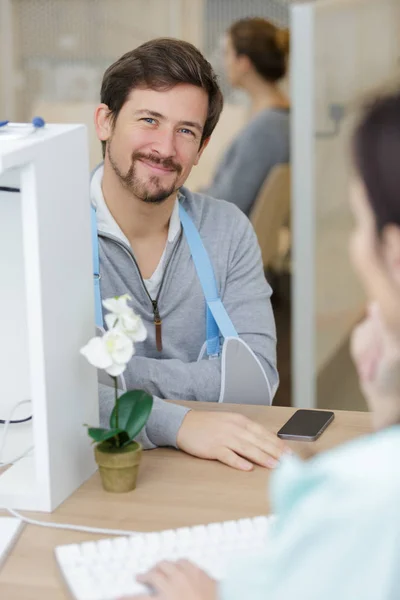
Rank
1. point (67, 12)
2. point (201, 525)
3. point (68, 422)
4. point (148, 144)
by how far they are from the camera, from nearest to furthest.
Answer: point (201, 525) → point (68, 422) → point (148, 144) → point (67, 12)

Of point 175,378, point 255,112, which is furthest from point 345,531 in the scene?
point 255,112

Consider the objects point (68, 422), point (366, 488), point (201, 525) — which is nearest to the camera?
point (366, 488)

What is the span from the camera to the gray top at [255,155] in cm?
364

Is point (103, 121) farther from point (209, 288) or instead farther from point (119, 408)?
point (119, 408)

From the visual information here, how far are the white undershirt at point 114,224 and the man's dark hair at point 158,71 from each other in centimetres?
13

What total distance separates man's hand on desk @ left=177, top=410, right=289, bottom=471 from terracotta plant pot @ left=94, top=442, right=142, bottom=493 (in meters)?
0.14

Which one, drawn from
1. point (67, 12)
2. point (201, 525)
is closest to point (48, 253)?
point (201, 525)

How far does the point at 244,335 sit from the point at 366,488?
3.44ft

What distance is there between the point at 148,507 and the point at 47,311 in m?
0.27

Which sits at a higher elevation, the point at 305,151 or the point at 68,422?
the point at 305,151

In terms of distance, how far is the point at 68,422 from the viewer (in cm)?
124

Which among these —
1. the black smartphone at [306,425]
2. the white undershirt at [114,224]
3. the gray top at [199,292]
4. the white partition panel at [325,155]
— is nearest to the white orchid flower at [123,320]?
the black smartphone at [306,425]

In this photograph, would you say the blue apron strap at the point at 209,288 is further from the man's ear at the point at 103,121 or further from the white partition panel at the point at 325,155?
the white partition panel at the point at 325,155

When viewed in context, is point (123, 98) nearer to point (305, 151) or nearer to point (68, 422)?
point (68, 422)
